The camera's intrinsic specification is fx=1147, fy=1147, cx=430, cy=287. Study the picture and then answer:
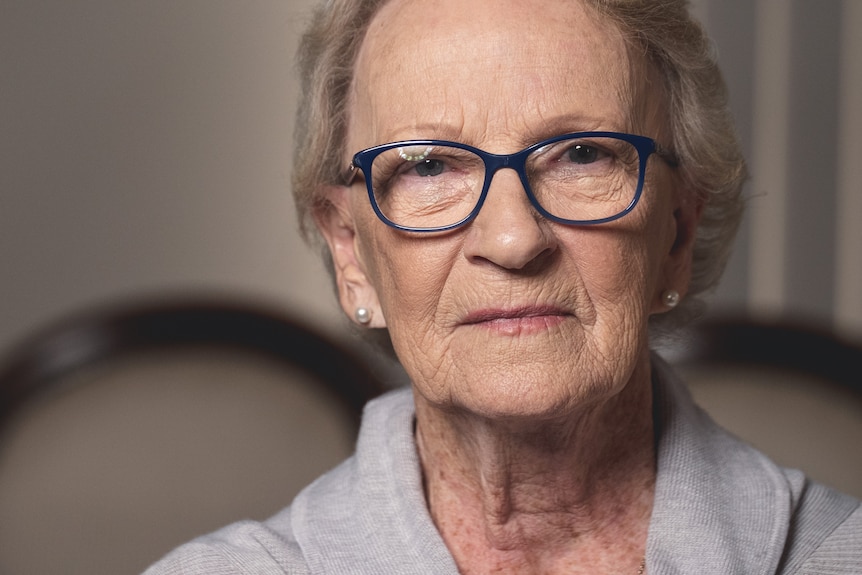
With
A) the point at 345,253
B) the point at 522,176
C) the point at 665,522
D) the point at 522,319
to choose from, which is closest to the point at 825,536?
the point at 665,522

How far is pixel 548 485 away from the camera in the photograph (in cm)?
147

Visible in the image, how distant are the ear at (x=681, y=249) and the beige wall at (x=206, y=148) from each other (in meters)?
1.34

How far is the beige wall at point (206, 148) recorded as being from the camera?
2.78 meters

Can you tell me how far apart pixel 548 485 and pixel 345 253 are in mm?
431

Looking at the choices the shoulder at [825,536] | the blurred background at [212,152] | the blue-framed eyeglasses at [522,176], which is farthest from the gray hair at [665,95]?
the blurred background at [212,152]

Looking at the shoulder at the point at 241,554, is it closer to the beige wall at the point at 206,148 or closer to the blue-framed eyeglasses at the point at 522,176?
the blue-framed eyeglasses at the point at 522,176

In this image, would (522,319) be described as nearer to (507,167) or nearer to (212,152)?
(507,167)

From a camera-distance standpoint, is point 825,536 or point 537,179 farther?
point 825,536

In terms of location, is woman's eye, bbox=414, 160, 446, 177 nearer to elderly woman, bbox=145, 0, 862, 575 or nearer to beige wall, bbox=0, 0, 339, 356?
elderly woman, bbox=145, 0, 862, 575

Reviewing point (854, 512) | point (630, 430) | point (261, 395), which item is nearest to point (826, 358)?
point (854, 512)

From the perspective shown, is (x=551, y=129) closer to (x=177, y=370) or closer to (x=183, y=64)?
(x=177, y=370)

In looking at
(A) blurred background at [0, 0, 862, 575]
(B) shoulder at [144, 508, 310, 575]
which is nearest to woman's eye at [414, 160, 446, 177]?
(B) shoulder at [144, 508, 310, 575]

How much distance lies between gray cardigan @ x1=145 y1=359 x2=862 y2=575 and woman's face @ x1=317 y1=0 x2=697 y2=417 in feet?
0.62

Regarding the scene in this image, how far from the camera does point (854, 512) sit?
5.12ft
